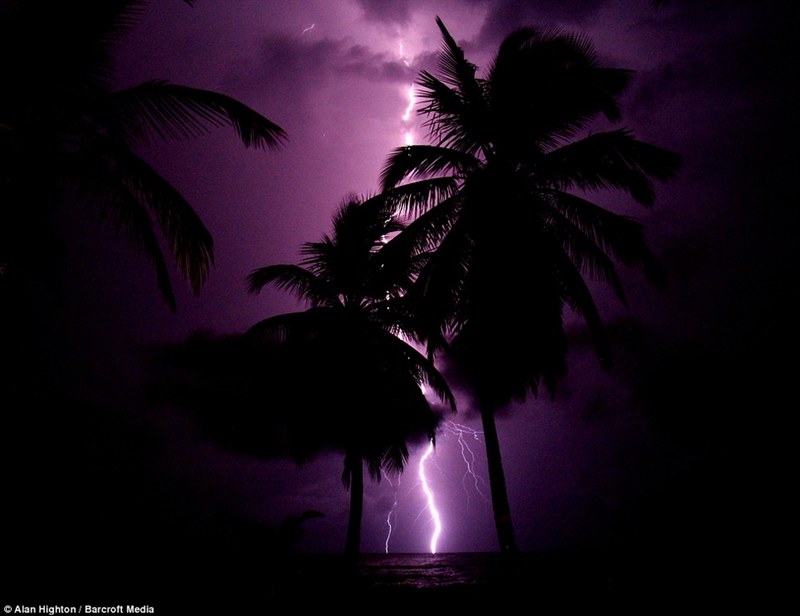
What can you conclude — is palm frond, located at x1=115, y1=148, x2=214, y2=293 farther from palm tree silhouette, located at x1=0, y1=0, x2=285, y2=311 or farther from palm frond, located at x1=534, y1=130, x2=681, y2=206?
palm frond, located at x1=534, y1=130, x2=681, y2=206

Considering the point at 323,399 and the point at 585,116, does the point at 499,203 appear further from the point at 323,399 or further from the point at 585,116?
the point at 323,399

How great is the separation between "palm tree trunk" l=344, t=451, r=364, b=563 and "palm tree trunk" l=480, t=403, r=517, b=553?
4.78 metres

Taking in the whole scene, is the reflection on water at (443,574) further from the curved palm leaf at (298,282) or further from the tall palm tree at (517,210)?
the curved palm leaf at (298,282)

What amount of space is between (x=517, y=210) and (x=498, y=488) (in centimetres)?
595

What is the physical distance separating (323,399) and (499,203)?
7.84 m

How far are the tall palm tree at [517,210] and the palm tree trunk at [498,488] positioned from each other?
3cm

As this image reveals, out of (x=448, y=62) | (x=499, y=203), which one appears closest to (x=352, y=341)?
(x=499, y=203)

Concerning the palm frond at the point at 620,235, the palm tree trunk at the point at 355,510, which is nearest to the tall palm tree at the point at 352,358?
the palm tree trunk at the point at 355,510

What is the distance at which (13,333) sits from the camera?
4.54m

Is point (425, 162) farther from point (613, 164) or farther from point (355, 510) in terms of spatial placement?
point (355, 510)

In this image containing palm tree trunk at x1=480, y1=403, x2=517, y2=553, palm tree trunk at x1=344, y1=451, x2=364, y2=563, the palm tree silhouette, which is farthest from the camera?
palm tree trunk at x1=344, y1=451, x2=364, y2=563

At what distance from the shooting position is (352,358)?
1390cm

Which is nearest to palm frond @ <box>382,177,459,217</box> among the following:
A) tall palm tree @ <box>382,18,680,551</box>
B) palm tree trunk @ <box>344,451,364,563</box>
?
tall palm tree @ <box>382,18,680,551</box>

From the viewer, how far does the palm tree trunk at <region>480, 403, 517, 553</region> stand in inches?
371
